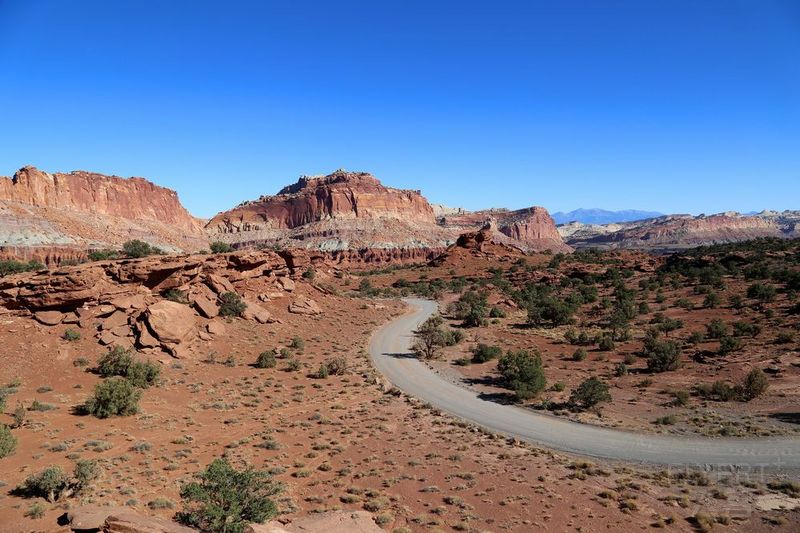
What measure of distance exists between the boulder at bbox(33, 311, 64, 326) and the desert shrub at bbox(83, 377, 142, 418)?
962 cm

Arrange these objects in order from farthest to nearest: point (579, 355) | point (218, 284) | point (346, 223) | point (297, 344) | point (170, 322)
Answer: point (346, 223)
point (218, 284)
point (297, 344)
point (579, 355)
point (170, 322)

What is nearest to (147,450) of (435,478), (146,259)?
(435,478)

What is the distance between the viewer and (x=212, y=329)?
98.8ft

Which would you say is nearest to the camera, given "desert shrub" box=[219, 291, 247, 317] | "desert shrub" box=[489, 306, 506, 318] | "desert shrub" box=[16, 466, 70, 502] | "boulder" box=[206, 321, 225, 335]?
"desert shrub" box=[16, 466, 70, 502]

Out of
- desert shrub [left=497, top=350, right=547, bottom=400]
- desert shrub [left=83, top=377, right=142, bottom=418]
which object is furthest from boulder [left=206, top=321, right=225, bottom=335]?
desert shrub [left=497, top=350, right=547, bottom=400]

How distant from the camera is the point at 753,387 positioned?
20609 millimetres

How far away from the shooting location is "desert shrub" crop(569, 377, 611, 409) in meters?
20.5

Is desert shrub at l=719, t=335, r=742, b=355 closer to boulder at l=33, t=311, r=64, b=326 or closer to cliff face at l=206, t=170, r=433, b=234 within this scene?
boulder at l=33, t=311, r=64, b=326

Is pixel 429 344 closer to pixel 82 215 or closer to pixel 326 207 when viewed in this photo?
pixel 82 215

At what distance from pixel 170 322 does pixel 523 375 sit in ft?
68.8

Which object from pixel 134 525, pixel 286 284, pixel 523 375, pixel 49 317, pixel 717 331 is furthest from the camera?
pixel 286 284

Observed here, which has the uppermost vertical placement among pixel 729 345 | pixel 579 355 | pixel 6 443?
pixel 6 443

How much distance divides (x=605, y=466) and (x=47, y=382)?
24.5 meters

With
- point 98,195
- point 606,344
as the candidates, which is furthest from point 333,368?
point 98,195
